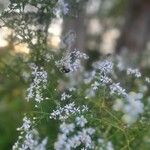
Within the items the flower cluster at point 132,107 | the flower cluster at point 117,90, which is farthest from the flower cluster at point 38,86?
the flower cluster at point 132,107

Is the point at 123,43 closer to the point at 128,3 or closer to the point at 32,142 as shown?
the point at 128,3

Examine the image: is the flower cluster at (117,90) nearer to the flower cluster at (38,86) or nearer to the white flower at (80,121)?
the white flower at (80,121)

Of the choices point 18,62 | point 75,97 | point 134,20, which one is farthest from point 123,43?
point 75,97

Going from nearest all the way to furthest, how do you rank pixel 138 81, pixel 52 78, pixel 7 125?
pixel 52 78
pixel 138 81
pixel 7 125

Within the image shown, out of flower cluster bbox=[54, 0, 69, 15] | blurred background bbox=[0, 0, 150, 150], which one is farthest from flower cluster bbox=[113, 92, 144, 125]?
blurred background bbox=[0, 0, 150, 150]

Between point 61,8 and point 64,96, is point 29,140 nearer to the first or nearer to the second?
point 64,96
